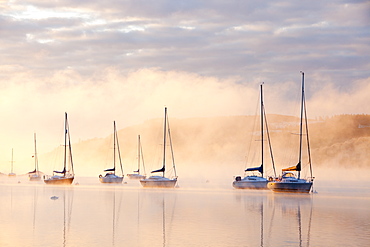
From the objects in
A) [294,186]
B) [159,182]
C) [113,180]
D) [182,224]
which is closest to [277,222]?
[182,224]

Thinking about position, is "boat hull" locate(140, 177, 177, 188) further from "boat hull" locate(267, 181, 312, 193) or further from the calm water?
the calm water

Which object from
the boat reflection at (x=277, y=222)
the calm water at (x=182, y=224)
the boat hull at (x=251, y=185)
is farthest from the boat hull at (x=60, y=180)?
the boat reflection at (x=277, y=222)

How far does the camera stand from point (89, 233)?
36.0 metres

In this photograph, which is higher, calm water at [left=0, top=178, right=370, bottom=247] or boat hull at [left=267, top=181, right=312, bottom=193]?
boat hull at [left=267, top=181, right=312, bottom=193]

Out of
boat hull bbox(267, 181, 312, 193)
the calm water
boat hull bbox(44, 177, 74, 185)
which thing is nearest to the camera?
the calm water

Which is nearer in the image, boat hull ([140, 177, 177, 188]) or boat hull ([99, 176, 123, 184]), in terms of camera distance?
boat hull ([140, 177, 177, 188])

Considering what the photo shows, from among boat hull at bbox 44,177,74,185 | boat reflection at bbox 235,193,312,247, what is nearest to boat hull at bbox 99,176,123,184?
boat hull at bbox 44,177,74,185

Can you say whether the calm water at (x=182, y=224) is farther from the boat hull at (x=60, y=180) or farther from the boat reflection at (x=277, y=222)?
the boat hull at (x=60, y=180)

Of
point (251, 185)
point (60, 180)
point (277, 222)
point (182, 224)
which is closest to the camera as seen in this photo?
point (182, 224)

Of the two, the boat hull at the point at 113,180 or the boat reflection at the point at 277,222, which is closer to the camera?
the boat reflection at the point at 277,222

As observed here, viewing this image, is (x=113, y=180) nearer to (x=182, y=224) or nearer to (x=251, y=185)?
(x=251, y=185)

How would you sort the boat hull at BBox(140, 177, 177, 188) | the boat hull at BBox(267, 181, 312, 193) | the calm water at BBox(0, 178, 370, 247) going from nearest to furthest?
the calm water at BBox(0, 178, 370, 247)
the boat hull at BBox(267, 181, 312, 193)
the boat hull at BBox(140, 177, 177, 188)

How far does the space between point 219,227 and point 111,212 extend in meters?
13.0

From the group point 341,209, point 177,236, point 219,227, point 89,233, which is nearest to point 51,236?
point 89,233
